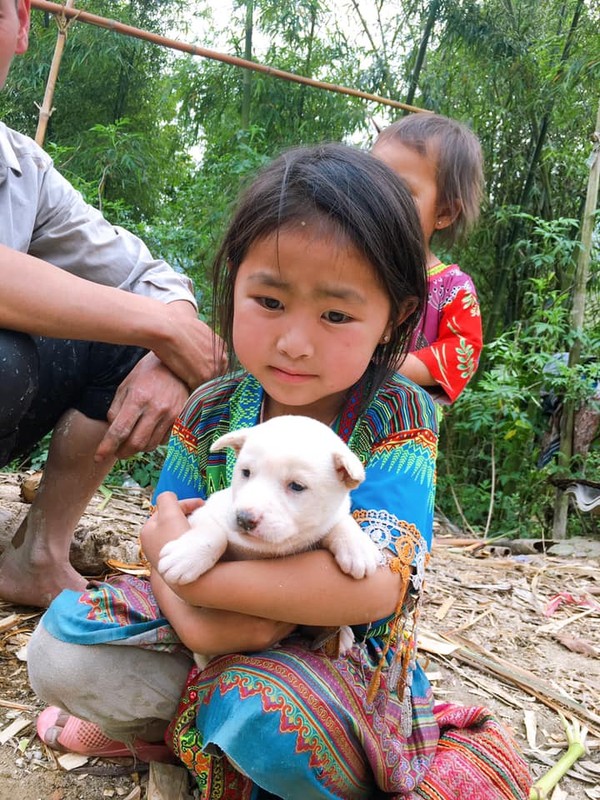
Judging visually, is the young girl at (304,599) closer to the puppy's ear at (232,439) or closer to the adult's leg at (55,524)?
the puppy's ear at (232,439)

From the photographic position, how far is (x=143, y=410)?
2.06 meters

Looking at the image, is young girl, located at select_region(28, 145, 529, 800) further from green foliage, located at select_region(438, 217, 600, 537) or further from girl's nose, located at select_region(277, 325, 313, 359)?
green foliage, located at select_region(438, 217, 600, 537)

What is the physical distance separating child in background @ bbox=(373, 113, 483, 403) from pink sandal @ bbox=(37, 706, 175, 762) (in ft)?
5.35

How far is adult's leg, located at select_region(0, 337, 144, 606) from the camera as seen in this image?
7.72 ft

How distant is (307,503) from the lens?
1.34m

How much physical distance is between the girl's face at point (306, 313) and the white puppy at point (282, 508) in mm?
124

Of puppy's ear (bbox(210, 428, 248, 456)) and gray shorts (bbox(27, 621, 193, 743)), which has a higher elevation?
puppy's ear (bbox(210, 428, 248, 456))

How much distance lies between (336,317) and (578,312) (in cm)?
397

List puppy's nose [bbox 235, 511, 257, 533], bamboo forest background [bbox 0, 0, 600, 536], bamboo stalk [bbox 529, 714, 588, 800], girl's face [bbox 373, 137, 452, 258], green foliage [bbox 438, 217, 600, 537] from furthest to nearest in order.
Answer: bamboo forest background [bbox 0, 0, 600, 536], green foliage [bbox 438, 217, 600, 537], girl's face [bbox 373, 137, 452, 258], bamboo stalk [bbox 529, 714, 588, 800], puppy's nose [bbox 235, 511, 257, 533]

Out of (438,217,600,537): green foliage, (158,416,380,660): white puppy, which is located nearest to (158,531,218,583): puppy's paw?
(158,416,380,660): white puppy

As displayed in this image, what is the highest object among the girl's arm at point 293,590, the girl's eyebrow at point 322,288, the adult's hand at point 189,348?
the girl's eyebrow at point 322,288

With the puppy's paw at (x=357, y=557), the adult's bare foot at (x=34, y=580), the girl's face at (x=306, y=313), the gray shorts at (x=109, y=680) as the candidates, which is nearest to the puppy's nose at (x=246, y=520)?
the puppy's paw at (x=357, y=557)

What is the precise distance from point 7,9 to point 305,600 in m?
1.98

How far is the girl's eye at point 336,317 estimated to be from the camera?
1.46 m
